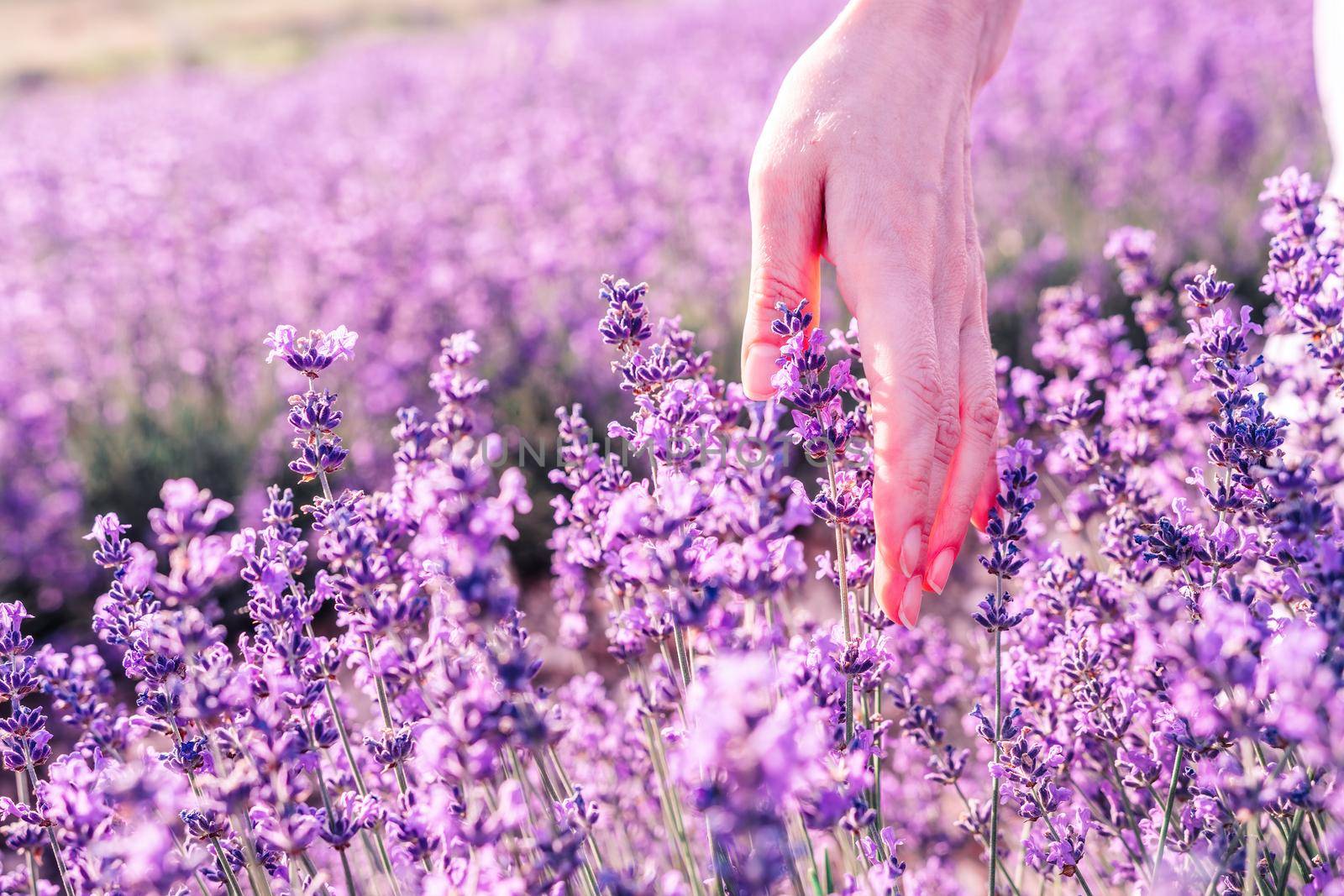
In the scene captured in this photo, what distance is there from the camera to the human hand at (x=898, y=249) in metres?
1.63

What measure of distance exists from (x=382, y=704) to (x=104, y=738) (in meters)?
0.52

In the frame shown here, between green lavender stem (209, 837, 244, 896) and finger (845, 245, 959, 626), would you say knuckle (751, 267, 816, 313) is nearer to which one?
finger (845, 245, 959, 626)

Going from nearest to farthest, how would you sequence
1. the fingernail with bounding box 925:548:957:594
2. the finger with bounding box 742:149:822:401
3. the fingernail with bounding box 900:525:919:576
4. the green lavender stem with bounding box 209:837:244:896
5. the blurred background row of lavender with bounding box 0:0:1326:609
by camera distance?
the green lavender stem with bounding box 209:837:244:896, the fingernail with bounding box 900:525:919:576, the fingernail with bounding box 925:548:957:594, the finger with bounding box 742:149:822:401, the blurred background row of lavender with bounding box 0:0:1326:609

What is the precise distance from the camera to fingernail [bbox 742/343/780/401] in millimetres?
1799

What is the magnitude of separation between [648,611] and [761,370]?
20.1 inches

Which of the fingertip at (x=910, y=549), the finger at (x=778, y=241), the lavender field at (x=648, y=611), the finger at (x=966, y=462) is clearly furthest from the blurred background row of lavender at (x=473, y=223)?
the fingertip at (x=910, y=549)

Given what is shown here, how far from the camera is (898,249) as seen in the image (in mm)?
1727

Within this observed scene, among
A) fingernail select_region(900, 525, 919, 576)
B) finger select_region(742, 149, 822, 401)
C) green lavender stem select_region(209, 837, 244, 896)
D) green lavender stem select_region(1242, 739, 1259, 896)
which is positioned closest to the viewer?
green lavender stem select_region(1242, 739, 1259, 896)

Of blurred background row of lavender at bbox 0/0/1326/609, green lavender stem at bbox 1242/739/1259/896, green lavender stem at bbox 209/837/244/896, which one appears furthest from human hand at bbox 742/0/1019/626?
blurred background row of lavender at bbox 0/0/1326/609

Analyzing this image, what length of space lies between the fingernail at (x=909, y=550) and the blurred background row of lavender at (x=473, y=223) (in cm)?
322

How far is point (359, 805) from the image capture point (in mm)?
1410

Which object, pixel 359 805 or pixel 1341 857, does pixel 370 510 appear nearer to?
pixel 359 805

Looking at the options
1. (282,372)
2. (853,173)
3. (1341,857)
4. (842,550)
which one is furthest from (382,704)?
(282,372)

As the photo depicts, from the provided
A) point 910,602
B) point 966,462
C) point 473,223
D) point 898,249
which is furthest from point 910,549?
point 473,223
